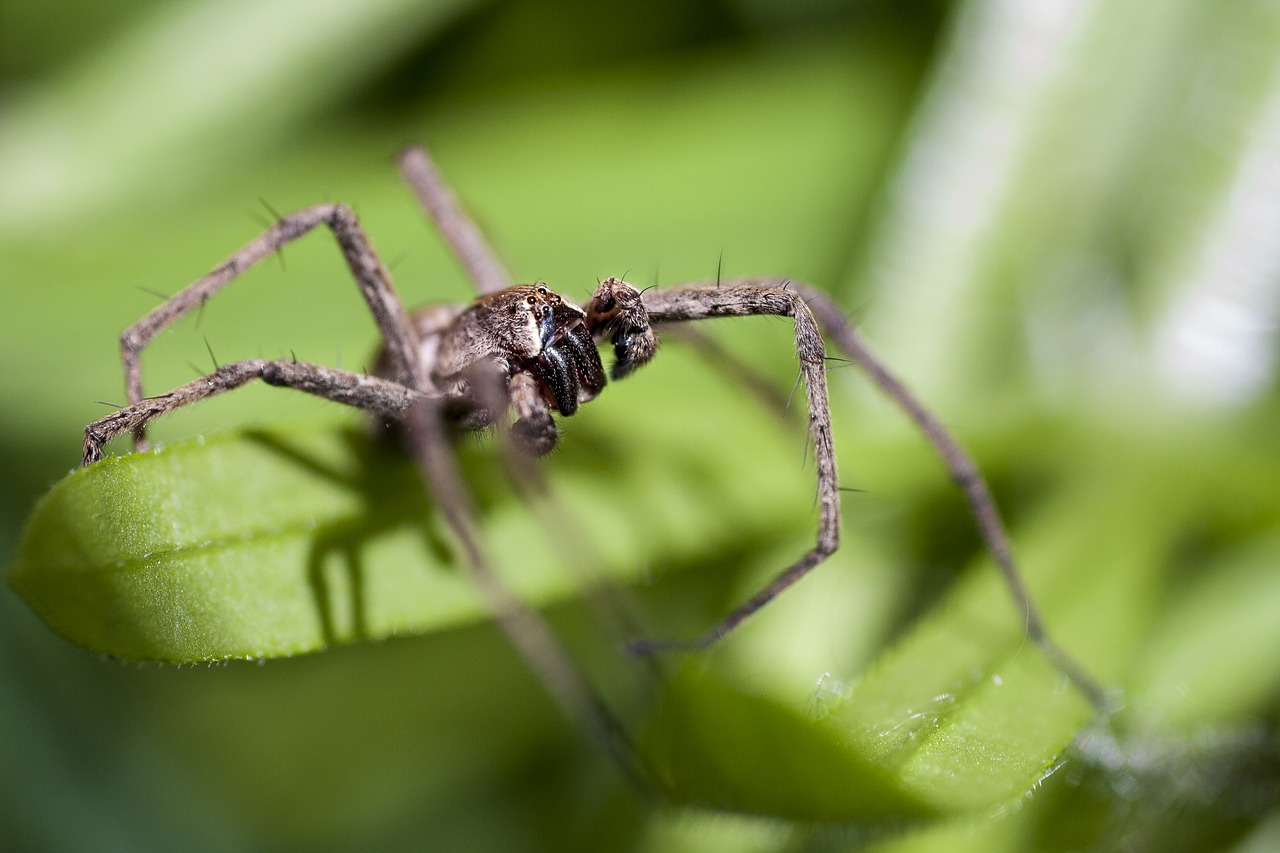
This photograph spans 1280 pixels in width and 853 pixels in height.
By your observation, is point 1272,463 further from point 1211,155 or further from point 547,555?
point 547,555

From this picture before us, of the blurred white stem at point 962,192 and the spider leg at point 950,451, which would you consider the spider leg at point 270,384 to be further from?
the blurred white stem at point 962,192

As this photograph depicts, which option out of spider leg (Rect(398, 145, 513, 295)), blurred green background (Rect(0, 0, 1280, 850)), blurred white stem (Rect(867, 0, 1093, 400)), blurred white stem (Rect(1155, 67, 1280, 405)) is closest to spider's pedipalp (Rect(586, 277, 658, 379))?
blurred green background (Rect(0, 0, 1280, 850))

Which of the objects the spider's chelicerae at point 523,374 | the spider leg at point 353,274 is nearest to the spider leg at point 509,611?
the spider's chelicerae at point 523,374

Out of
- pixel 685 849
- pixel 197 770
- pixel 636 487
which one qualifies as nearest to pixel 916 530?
pixel 636 487

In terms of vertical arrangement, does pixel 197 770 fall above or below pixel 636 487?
below

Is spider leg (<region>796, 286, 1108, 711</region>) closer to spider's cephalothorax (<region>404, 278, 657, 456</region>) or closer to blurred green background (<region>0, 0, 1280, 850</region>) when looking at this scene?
blurred green background (<region>0, 0, 1280, 850</region>)
